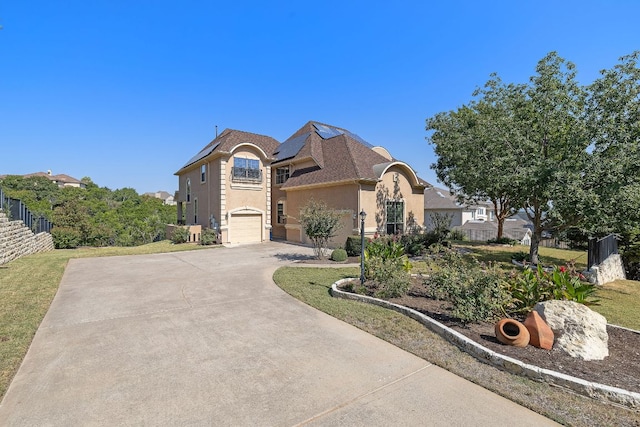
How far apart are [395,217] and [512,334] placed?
13502 millimetres

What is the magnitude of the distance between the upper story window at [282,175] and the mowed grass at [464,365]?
1526 cm

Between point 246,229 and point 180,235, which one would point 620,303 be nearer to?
point 246,229

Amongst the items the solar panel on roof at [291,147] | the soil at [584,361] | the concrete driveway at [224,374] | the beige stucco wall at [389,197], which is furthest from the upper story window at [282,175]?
the soil at [584,361]

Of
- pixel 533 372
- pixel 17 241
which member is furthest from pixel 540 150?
pixel 17 241

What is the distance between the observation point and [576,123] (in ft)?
38.8

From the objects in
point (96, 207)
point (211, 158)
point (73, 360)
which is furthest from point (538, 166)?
point (96, 207)

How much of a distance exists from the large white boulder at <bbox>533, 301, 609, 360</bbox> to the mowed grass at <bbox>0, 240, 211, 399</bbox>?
806 centimetres

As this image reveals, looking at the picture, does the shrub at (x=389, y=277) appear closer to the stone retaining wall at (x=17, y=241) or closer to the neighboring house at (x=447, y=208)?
the stone retaining wall at (x=17, y=241)

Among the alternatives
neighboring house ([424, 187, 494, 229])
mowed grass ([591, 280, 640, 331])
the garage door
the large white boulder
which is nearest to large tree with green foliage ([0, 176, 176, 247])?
the garage door

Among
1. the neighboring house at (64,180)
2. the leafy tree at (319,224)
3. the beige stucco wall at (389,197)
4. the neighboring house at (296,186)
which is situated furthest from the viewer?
the neighboring house at (64,180)

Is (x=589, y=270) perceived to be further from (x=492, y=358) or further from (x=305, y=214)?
(x=305, y=214)

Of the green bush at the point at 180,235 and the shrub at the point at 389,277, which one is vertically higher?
the green bush at the point at 180,235

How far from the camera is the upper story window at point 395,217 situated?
18.2 metres

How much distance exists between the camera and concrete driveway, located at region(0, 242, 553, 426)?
3.47 meters
